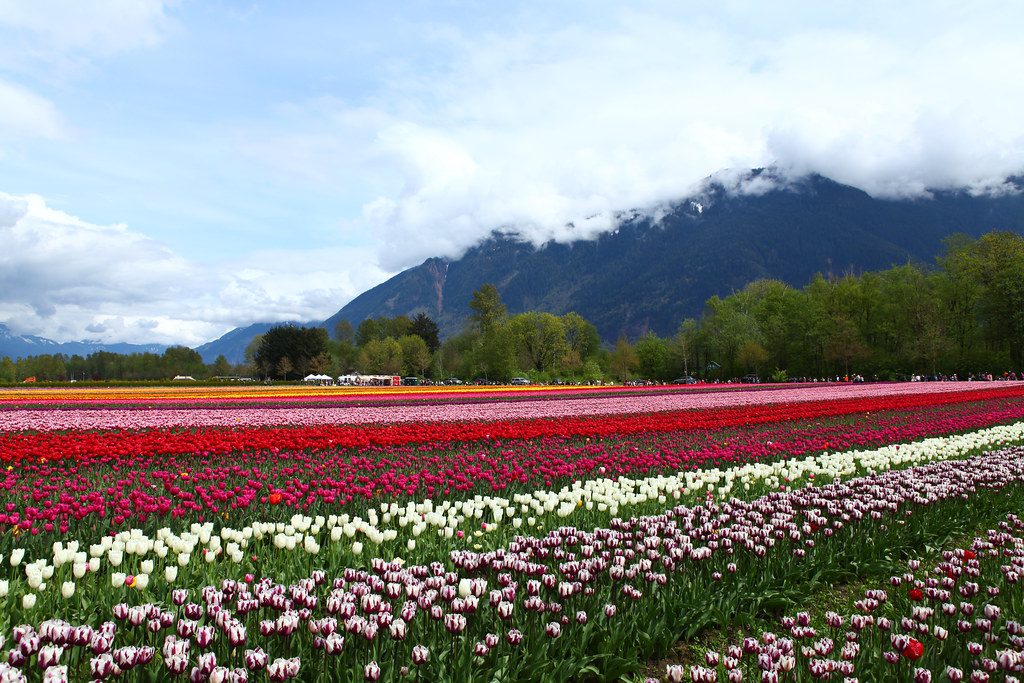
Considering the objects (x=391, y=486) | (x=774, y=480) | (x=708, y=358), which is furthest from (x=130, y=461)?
(x=708, y=358)

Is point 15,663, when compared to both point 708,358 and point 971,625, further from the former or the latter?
point 708,358

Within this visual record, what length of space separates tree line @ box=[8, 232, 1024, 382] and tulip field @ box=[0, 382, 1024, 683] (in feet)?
207

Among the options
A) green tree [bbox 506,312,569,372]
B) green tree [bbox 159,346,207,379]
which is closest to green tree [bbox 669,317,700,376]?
green tree [bbox 506,312,569,372]

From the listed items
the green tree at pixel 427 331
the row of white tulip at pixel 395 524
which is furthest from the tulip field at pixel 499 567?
the green tree at pixel 427 331

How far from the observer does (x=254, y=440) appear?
12.9m

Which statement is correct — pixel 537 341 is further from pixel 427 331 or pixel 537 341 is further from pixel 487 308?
pixel 427 331

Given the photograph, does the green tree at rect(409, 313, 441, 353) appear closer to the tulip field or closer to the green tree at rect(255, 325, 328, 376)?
the green tree at rect(255, 325, 328, 376)

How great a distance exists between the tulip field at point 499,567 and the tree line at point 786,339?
63212 millimetres

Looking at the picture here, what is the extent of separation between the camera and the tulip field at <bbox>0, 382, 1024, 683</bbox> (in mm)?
3693

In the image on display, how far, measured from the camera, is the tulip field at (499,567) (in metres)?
3.69

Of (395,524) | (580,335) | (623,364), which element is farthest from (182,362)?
(395,524)

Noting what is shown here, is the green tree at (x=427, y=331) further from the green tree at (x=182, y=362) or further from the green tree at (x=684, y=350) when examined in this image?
the green tree at (x=684, y=350)

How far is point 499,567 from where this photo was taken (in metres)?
4.83

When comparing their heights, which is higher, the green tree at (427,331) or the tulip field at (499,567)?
the green tree at (427,331)
